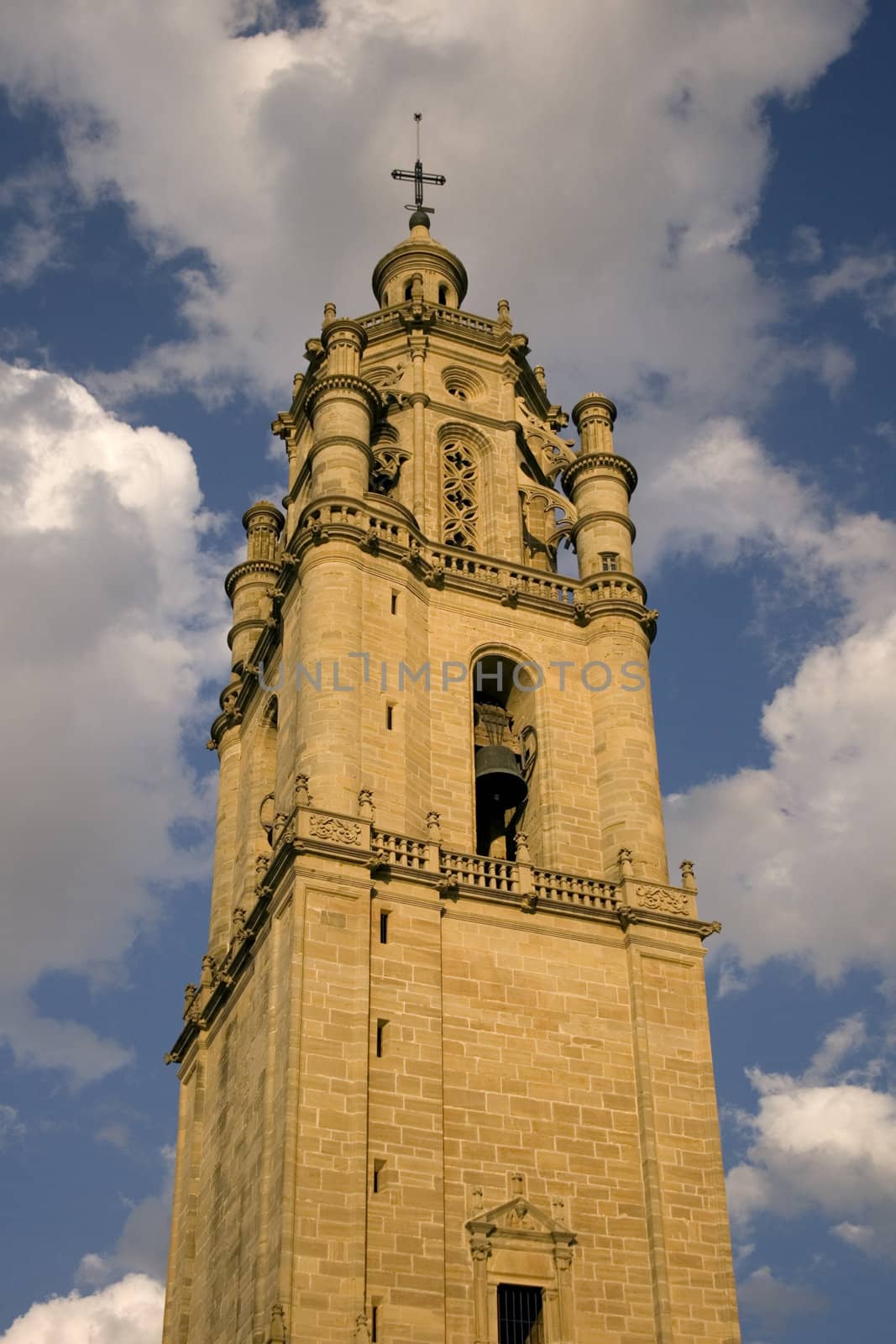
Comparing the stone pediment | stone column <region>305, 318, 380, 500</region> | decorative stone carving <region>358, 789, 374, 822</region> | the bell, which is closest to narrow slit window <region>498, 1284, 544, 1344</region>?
the stone pediment

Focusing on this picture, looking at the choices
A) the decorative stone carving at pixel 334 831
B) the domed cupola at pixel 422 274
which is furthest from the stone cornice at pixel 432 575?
the domed cupola at pixel 422 274

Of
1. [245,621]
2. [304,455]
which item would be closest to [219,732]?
[245,621]

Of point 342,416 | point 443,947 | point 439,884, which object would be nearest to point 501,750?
point 439,884

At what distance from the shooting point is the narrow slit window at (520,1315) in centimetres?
3030

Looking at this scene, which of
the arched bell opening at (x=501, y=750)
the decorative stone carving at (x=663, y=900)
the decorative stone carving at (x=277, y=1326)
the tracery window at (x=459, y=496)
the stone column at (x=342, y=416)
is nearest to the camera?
the decorative stone carving at (x=277, y=1326)

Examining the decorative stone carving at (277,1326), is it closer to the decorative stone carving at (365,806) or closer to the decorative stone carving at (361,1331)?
the decorative stone carving at (361,1331)

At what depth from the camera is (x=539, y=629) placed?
1623 inches

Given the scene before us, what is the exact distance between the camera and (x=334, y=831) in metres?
33.0

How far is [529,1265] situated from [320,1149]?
4.56m

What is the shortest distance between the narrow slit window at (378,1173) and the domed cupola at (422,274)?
29.4m

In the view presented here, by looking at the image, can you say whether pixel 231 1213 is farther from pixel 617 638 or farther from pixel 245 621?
pixel 245 621

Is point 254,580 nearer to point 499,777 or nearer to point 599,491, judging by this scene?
point 599,491

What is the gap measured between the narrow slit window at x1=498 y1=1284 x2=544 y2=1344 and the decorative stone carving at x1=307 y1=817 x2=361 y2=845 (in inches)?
334

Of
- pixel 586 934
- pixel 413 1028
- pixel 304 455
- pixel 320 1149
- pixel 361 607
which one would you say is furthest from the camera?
pixel 304 455
